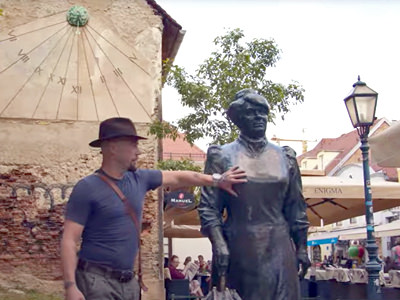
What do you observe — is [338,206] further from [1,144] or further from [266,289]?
[266,289]

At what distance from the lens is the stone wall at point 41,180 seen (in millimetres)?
12844

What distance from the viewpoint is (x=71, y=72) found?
45.0 ft

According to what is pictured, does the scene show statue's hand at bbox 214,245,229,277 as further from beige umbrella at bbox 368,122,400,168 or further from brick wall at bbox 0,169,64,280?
brick wall at bbox 0,169,64,280

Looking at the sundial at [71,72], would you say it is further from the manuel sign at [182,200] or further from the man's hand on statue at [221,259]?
the man's hand on statue at [221,259]

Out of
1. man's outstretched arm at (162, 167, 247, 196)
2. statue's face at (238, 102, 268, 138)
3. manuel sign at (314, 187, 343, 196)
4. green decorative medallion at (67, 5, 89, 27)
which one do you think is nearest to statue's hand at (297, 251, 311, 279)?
man's outstretched arm at (162, 167, 247, 196)

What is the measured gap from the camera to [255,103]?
14.3 ft

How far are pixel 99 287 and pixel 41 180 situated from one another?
990 cm

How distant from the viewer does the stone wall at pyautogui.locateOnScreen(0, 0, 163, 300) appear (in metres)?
12.8

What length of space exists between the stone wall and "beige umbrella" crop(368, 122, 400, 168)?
22.9 ft

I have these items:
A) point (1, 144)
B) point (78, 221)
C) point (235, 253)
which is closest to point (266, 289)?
point (235, 253)

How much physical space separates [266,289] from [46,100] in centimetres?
1032

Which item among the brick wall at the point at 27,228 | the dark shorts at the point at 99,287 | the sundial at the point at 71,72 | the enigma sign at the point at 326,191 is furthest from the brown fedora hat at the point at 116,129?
the sundial at the point at 71,72

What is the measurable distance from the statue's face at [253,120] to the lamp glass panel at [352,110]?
4964 mm

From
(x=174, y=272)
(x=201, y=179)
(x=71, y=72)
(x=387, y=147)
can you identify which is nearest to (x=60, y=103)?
(x=71, y=72)
